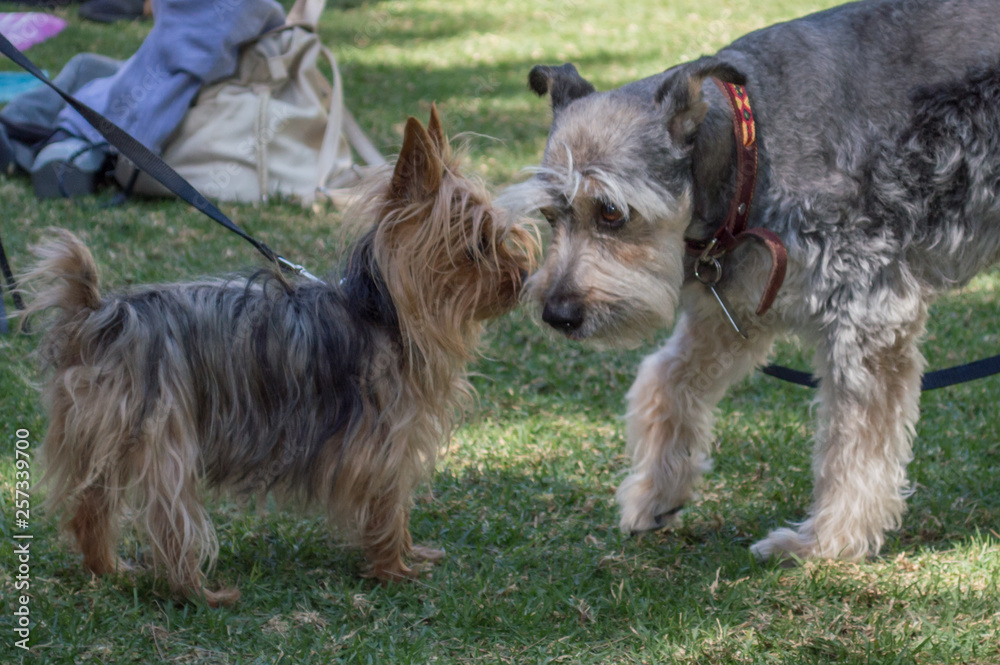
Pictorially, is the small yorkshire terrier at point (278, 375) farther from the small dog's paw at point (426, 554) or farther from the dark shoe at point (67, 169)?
the dark shoe at point (67, 169)

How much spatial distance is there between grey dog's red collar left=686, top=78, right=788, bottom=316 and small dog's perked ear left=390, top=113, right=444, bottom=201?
1010 mm

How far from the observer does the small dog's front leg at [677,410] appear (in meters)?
4.03

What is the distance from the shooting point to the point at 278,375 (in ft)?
10.6

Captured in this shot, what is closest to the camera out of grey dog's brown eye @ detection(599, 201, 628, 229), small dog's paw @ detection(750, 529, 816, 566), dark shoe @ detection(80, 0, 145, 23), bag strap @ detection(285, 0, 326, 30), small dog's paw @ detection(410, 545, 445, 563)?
grey dog's brown eye @ detection(599, 201, 628, 229)

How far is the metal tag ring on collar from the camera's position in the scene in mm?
3608

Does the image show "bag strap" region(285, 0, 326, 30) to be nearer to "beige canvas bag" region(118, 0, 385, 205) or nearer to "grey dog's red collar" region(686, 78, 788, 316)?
"beige canvas bag" region(118, 0, 385, 205)

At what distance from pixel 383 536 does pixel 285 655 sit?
1.71ft

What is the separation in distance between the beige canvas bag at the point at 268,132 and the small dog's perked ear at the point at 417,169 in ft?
13.2

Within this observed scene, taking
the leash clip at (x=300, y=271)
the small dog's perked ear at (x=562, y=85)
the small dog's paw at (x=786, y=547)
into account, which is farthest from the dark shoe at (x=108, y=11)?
the small dog's paw at (x=786, y=547)

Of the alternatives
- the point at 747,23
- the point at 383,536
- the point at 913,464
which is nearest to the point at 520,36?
the point at 747,23

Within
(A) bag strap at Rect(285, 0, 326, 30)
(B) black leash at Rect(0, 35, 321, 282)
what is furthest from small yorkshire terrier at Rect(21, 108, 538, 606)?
(A) bag strap at Rect(285, 0, 326, 30)

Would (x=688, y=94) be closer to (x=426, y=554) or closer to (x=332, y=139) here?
(x=426, y=554)

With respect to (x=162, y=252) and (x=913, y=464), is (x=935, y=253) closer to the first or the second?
(x=913, y=464)

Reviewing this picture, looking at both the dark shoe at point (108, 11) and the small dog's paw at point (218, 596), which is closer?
the small dog's paw at point (218, 596)
